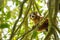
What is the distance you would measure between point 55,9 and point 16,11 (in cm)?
89

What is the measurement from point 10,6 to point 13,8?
3cm

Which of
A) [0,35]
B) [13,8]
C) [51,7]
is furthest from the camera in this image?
[13,8]

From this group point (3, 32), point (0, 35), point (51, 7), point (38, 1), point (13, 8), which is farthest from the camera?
point (38, 1)

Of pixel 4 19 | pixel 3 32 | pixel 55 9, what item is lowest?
pixel 3 32

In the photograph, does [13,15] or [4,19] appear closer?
[4,19]

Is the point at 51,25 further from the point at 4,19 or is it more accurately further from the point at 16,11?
the point at 16,11

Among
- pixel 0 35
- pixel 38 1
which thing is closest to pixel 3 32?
pixel 0 35

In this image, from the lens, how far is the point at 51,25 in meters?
1.00

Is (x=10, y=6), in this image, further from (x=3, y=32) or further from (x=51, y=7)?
(x=51, y=7)

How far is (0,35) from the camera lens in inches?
62.2

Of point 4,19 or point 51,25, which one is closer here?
point 51,25

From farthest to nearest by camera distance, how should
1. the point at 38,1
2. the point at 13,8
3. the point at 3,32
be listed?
the point at 38,1
the point at 13,8
the point at 3,32

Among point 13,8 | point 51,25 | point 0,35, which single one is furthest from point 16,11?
point 51,25

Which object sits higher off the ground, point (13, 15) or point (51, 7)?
point (51, 7)
